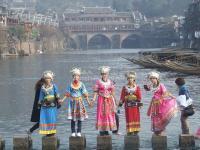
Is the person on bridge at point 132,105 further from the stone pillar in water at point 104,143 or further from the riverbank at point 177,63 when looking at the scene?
the riverbank at point 177,63

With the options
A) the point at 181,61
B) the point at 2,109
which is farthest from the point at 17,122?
Result: the point at 181,61

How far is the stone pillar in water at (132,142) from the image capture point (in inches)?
799

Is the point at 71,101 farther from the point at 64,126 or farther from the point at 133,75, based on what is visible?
the point at 64,126

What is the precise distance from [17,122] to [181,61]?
159 feet

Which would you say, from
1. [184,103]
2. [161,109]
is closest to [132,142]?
[161,109]

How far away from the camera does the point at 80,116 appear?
20.8 meters

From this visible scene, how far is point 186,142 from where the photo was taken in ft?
66.2

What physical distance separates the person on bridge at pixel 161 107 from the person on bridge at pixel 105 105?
4.00 feet

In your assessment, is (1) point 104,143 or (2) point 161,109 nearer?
(1) point 104,143

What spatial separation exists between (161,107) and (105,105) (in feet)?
5.47

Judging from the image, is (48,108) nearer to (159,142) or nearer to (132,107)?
(132,107)

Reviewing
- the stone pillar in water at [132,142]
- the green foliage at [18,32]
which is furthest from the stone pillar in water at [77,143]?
the green foliage at [18,32]

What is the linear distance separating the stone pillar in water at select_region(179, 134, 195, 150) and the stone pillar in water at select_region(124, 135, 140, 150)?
4.14 feet

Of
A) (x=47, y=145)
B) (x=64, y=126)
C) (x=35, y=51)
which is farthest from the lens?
(x=35, y=51)
